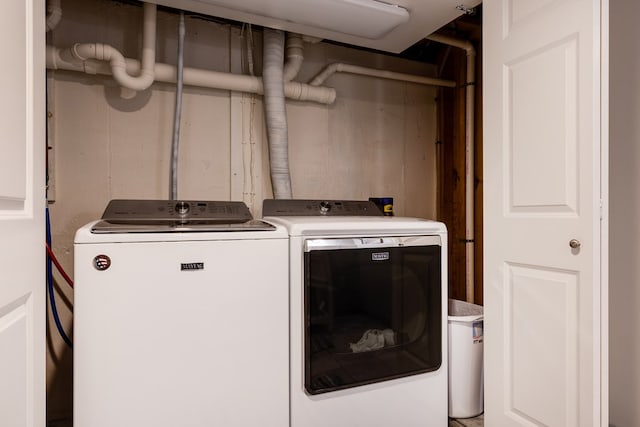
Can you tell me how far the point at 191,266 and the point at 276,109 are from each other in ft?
3.65

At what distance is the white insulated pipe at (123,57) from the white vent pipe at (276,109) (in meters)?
0.58

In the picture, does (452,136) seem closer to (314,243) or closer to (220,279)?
(314,243)

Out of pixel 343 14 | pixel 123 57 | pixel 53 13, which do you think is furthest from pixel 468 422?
pixel 53 13

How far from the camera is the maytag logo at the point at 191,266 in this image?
1353 millimetres

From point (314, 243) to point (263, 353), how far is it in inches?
17.9

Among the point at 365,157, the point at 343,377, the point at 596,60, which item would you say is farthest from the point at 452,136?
the point at 343,377

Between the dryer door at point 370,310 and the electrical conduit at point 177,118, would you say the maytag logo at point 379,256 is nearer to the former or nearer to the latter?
the dryer door at point 370,310

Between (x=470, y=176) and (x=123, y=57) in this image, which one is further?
(x=470, y=176)

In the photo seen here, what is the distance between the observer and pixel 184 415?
4.40 ft

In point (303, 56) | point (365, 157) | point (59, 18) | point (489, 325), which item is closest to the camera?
point (489, 325)

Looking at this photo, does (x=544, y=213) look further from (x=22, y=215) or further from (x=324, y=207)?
(x=22, y=215)

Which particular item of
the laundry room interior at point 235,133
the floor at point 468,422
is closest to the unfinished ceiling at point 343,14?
the laundry room interior at point 235,133

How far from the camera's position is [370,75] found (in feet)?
8.39

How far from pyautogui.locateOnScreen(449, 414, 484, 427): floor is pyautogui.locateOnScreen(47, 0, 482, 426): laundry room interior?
2.60 ft
